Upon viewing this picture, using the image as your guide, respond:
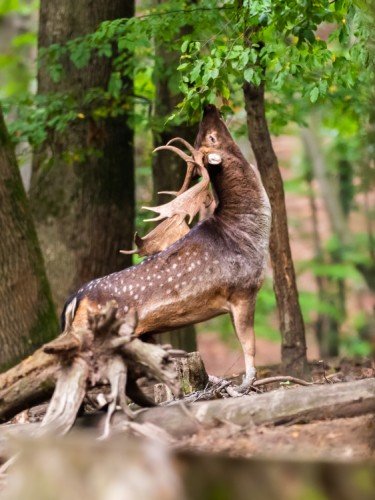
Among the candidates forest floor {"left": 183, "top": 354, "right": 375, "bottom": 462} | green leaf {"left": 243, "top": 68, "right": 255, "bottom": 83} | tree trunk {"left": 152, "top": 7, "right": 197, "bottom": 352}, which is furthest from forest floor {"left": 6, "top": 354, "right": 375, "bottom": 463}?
tree trunk {"left": 152, "top": 7, "right": 197, "bottom": 352}

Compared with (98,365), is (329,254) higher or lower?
lower

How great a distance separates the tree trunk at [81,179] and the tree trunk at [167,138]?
512 millimetres

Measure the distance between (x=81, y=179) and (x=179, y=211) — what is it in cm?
468

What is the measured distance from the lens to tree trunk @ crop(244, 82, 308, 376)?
9.55m

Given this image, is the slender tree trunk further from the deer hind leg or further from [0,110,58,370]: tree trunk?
the deer hind leg

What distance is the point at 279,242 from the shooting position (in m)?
9.62

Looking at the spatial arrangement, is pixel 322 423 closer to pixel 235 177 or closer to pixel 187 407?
pixel 187 407

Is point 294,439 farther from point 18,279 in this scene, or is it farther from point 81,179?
point 81,179

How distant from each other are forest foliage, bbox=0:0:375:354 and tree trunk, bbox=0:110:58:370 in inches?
62.5

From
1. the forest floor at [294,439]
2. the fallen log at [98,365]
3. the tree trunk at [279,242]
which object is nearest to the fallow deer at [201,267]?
the tree trunk at [279,242]

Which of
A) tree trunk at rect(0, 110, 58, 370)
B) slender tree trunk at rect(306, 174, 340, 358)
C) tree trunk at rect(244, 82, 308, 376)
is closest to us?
tree trunk at rect(0, 110, 58, 370)

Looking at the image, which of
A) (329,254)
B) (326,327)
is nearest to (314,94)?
(326,327)

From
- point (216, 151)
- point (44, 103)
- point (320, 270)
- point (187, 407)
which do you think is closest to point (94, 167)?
point (44, 103)

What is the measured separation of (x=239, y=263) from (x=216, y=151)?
104 centimetres
